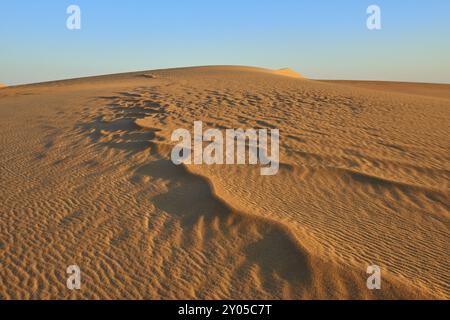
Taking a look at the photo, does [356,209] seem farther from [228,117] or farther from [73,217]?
[228,117]

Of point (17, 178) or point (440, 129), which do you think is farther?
point (440, 129)

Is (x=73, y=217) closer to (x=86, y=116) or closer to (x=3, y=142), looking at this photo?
(x=3, y=142)

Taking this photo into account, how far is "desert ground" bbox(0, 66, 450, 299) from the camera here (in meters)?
3.54

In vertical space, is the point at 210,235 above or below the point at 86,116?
below

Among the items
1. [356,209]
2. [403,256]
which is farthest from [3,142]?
[403,256]

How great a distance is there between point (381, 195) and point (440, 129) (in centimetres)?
440

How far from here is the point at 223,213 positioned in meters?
4.72

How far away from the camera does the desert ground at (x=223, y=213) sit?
3.54 meters

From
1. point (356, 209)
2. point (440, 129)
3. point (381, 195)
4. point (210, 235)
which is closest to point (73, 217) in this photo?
point (210, 235)

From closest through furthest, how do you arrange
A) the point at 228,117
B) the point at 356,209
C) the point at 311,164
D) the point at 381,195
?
1. the point at 356,209
2. the point at 381,195
3. the point at 311,164
4. the point at 228,117

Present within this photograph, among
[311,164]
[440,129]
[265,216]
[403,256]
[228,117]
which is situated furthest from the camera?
[228,117]

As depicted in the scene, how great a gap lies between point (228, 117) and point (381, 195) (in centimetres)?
482

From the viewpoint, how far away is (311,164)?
6.37 metres
